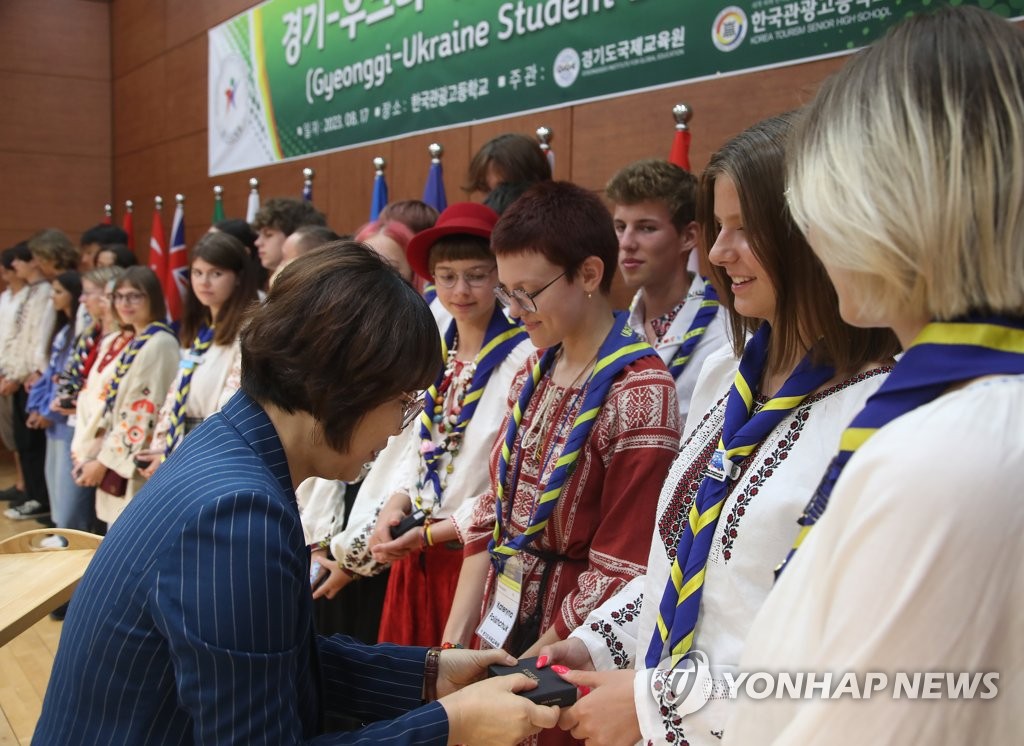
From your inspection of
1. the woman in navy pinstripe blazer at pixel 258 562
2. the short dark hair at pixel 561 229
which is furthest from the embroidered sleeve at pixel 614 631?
the short dark hair at pixel 561 229

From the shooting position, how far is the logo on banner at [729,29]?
10.2 ft

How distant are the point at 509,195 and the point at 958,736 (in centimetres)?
236

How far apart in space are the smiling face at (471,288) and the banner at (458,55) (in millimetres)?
1240

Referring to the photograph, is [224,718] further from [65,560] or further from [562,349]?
[65,560]

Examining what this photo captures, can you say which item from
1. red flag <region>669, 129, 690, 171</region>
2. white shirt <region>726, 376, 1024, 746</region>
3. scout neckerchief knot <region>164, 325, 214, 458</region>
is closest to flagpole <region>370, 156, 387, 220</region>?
scout neckerchief knot <region>164, 325, 214, 458</region>

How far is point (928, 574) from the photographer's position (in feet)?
1.96

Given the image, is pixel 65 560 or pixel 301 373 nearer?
pixel 301 373

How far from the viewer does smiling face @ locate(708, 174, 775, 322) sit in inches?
50.0

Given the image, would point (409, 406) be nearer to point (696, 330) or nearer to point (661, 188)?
point (696, 330)

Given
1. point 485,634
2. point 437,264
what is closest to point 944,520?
point 485,634

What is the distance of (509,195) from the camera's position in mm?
2805

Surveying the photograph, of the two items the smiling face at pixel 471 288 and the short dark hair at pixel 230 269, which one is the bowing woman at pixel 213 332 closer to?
the short dark hair at pixel 230 269

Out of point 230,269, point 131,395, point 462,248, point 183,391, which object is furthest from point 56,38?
point 462,248

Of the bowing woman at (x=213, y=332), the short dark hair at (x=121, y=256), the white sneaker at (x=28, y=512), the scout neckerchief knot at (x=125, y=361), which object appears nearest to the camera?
the bowing woman at (x=213, y=332)
